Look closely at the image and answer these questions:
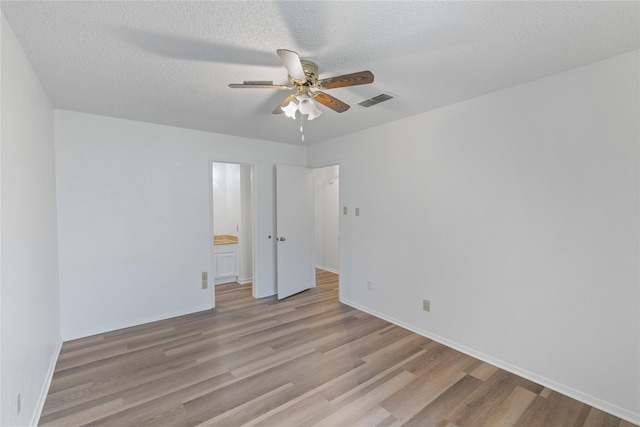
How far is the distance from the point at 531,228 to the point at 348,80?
1.91 m

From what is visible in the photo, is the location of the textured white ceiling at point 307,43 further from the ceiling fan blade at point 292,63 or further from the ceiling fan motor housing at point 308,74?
the ceiling fan blade at point 292,63

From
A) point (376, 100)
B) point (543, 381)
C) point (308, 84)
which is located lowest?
point (543, 381)

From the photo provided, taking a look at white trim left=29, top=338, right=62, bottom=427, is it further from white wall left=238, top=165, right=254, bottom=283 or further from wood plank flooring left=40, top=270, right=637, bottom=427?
white wall left=238, top=165, right=254, bottom=283

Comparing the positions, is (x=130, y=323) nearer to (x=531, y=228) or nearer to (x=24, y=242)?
(x=24, y=242)

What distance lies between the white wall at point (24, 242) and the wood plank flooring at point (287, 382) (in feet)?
1.33

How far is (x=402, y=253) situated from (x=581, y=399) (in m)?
1.82

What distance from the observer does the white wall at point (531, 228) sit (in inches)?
78.3

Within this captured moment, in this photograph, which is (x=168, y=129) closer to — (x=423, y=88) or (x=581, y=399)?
(x=423, y=88)

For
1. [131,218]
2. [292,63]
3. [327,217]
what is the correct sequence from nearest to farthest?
[292,63] → [131,218] → [327,217]

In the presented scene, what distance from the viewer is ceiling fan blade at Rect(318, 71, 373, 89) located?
1.74 meters

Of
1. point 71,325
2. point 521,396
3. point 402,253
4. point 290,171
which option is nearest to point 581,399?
point 521,396

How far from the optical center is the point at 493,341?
8.68ft

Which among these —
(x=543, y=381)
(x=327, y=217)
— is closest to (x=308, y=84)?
(x=543, y=381)

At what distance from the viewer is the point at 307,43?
5.84 ft
